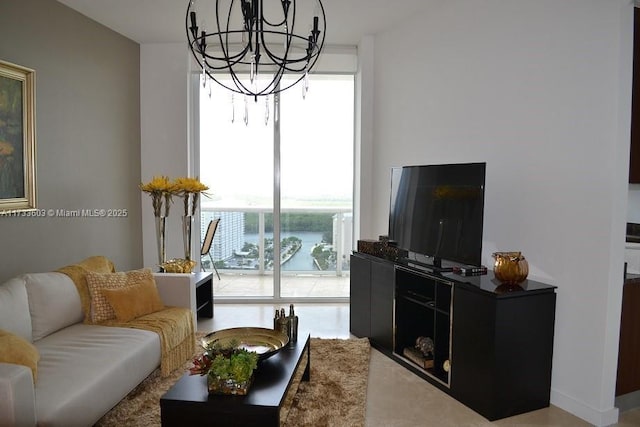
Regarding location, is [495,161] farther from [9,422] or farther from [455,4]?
[9,422]

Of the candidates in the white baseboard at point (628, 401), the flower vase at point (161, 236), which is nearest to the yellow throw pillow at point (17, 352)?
the flower vase at point (161, 236)

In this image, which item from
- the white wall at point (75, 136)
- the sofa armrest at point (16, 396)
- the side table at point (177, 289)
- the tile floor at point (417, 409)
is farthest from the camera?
the side table at point (177, 289)

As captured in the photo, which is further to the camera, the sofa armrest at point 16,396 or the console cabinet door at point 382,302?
the console cabinet door at point 382,302

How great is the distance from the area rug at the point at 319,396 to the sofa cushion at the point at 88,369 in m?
0.17

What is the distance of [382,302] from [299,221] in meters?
2.00

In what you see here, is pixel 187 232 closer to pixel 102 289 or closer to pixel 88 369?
pixel 102 289

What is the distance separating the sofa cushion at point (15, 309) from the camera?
2637 millimetres

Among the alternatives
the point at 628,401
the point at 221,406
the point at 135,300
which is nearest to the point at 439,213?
the point at 628,401

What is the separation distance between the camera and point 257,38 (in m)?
2.14

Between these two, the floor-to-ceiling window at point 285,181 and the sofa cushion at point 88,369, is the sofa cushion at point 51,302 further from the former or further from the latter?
the floor-to-ceiling window at point 285,181

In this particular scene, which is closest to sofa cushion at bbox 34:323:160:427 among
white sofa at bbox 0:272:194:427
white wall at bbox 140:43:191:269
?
white sofa at bbox 0:272:194:427

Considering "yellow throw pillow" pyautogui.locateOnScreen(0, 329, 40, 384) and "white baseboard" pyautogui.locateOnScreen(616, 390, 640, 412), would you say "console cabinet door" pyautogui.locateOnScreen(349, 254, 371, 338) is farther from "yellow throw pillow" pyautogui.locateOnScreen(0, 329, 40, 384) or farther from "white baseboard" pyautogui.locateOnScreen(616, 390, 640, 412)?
"yellow throw pillow" pyautogui.locateOnScreen(0, 329, 40, 384)

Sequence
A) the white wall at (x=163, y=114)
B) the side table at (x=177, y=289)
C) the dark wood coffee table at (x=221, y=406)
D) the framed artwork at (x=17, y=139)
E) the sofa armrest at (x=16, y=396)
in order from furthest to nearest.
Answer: the white wall at (x=163, y=114), the side table at (x=177, y=289), the framed artwork at (x=17, y=139), the dark wood coffee table at (x=221, y=406), the sofa armrest at (x=16, y=396)

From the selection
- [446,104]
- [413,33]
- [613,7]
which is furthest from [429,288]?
[413,33]
